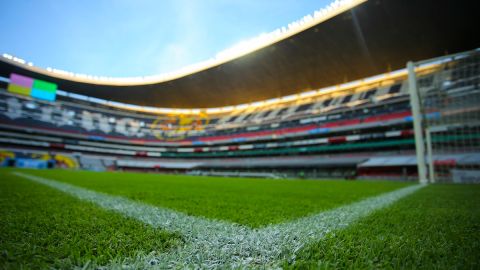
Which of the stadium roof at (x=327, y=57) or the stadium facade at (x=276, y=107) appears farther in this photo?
the stadium facade at (x=276, y=107)

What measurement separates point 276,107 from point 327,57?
16.2 meters

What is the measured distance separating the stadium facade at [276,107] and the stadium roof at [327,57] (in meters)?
0.13

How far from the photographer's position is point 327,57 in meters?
25.5

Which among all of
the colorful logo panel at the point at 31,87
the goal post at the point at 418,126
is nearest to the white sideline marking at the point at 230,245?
the goal post at the point at 418,126

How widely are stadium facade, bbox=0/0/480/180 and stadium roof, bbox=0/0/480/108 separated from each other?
0.44 feet

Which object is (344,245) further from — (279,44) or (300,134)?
(300,134)

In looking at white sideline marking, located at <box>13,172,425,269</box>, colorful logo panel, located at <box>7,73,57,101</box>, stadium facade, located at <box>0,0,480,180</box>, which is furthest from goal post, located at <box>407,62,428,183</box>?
colorful logo panel, located at <box>7,73,57,101</box>

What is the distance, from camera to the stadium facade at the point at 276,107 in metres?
19.9

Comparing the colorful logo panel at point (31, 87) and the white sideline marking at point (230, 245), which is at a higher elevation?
the colorful logo panel at point (31, 87)

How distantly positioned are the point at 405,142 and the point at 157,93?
3519 cm

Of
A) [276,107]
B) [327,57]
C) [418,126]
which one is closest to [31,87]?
[276,107]

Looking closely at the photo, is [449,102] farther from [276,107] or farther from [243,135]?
[276,107]

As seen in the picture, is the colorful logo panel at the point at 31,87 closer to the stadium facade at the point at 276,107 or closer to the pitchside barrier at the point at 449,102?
the stadium facade at the point at 276,107

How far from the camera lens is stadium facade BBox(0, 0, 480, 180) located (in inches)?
785
